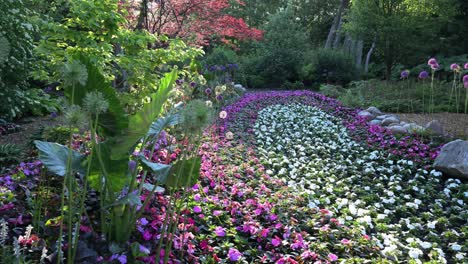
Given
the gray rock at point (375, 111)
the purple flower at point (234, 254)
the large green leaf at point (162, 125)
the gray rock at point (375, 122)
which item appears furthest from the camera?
the gray rock at point (375, 111)

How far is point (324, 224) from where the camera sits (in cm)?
301

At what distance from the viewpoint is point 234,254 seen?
2.31 m

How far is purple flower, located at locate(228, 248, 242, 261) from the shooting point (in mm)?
2291

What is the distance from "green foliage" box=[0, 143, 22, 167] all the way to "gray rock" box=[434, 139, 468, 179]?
442cm

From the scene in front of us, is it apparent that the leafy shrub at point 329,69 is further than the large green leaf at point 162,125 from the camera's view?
Yes

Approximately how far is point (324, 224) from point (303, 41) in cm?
1268

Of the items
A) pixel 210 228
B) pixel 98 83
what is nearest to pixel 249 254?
pixel 210 228

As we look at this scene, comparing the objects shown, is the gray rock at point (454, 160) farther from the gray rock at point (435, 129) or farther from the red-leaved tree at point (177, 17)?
the red-leaved tree at point (177, 17)

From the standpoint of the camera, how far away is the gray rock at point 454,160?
421 cm

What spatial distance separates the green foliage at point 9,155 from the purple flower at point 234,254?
227 centimetres

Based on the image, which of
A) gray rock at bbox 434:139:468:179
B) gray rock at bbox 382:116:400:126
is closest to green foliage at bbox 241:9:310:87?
gray rock at bbox 382:116:400:126

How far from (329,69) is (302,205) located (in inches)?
438

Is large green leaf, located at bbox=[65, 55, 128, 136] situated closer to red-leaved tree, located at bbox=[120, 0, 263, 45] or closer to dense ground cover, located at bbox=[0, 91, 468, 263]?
dense ground cover, located at bbox=[0, 91, 468, 263]

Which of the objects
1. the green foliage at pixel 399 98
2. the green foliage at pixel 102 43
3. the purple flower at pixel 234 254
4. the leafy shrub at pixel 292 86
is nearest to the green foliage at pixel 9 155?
the green foliage at pixel 102 43
